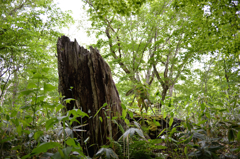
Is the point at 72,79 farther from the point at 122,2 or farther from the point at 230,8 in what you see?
the point at 230,8

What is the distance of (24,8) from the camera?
13000 mm

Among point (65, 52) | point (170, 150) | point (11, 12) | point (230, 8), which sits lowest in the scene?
point (170, 150)

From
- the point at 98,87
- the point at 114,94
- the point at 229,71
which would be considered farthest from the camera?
the point at 229,71

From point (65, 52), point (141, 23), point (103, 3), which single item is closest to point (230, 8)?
point (103, 3)

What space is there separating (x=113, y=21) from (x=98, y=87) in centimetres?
876

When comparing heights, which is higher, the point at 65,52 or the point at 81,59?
the point at 65,52

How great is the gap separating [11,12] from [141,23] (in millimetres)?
10951

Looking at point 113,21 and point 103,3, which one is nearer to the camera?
point 103,3

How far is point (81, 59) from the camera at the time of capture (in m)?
2.54

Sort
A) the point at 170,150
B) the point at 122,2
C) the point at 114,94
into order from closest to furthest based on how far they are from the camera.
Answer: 1. the point at 170,150
2. the point at 114,94
3. the point at 122,2

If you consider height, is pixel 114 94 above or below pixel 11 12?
below

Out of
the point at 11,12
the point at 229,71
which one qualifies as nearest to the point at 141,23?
the point at 229,71

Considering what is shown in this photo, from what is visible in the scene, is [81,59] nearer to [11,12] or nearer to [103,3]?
[103,3]

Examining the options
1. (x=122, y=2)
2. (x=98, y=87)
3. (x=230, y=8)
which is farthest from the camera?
(x=122, y=2)
